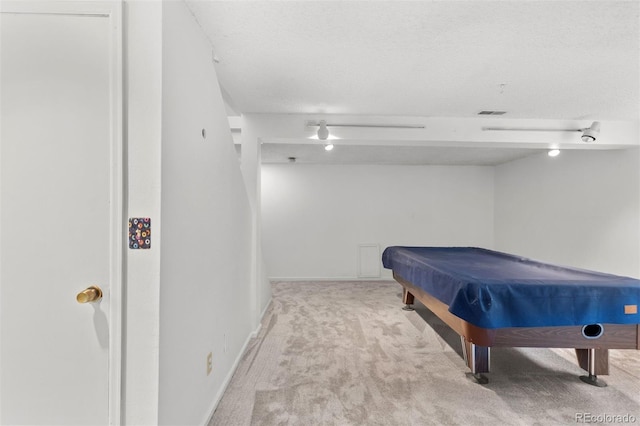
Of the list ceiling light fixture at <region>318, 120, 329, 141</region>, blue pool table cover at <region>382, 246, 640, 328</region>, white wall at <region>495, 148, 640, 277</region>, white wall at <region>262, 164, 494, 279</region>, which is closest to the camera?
blue pool table cover at <region>382, 246, 640, 328</region>

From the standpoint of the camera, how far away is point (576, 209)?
167 inches

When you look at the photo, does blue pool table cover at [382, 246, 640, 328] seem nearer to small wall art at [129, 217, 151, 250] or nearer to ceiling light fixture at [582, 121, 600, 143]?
small wall art at [129, 217, 151, 250]

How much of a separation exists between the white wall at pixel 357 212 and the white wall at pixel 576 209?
0.61 metres

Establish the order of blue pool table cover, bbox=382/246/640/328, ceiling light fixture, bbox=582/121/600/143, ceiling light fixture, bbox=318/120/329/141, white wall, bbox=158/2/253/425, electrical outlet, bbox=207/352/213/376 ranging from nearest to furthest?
white wall, bbox=158/2/253/425, electrical outlet, bbox=207/352/213/376, blue pool table cover, bbox=382/246/640/328, ceiling light fixture, bbox=318/120/329/141, ceiling light fixture, bbox=582/121/600/143

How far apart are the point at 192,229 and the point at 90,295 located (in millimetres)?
500

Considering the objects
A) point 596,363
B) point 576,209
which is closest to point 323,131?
point 596,363

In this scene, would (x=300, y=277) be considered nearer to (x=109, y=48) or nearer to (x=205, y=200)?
(x=205, y=200)

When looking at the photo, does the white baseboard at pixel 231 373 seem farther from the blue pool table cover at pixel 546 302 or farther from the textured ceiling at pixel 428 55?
the textured ceiling at pixel 428 55

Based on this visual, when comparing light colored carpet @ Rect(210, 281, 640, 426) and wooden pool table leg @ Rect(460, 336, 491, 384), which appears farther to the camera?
wooden pool table leg @ Rect(460, 336, 491, 384)

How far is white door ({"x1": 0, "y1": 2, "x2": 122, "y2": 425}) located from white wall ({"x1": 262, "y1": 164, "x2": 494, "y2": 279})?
4.46 meters

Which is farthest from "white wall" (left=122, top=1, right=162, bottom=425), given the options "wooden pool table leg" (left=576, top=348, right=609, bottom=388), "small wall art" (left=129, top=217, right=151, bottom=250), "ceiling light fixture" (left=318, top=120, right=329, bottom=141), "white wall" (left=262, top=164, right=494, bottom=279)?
"white wall" (left=262, top=164, right=494, bottom=279)

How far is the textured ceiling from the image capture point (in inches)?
63.7

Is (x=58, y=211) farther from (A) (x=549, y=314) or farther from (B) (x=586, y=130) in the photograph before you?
(B) (x=586, y=130)

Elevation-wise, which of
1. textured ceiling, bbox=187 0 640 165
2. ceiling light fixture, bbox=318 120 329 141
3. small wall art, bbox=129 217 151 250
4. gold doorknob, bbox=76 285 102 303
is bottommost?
gold doorknob, bbox=76 285 102 303
